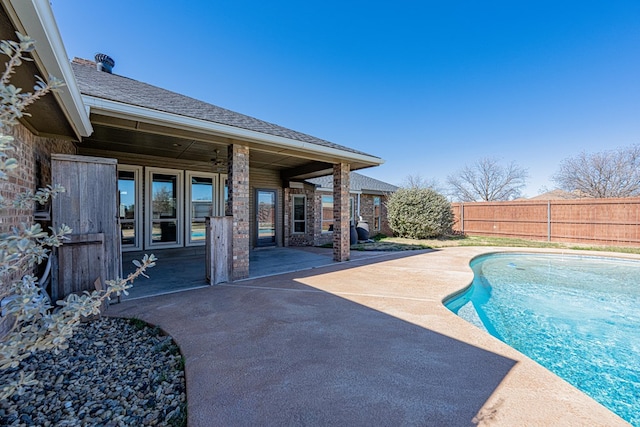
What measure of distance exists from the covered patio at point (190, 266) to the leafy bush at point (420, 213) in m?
4.77

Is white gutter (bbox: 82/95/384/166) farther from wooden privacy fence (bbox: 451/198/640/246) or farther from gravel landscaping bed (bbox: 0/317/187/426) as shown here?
wooden privacy fence (bbox: 451/198/640/246)

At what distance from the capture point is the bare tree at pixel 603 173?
64.6ft

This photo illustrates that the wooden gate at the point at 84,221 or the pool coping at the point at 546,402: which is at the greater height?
the wooden gate at the point at 84,221

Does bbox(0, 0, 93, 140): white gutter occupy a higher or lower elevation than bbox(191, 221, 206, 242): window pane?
higher

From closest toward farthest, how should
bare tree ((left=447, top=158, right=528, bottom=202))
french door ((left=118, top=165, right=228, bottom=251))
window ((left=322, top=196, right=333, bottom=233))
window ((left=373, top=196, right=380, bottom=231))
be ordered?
french door ((left=118, top=165, right=228, bottom=251)) < window ((left=322, top=196, right=333, bottom=233)) < window ((left=373, top=196, right=380, bottom=231)) < bare tree ((left=447, top=158, right=528, bottom=202))

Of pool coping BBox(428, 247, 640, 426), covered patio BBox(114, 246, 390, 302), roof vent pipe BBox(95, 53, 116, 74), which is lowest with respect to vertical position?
pool coping BBox(428, 247, 640, 426)

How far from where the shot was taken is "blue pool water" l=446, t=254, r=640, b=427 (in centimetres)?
297

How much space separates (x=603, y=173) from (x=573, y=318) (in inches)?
968

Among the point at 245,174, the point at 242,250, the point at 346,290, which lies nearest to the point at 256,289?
the point at 242,250

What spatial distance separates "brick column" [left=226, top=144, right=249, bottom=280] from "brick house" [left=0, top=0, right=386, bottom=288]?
0.07 ft

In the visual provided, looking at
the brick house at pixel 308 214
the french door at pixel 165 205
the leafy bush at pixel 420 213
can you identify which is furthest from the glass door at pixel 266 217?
the leafy bush at pixel 420 213

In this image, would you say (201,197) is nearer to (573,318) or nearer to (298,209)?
(298,209)

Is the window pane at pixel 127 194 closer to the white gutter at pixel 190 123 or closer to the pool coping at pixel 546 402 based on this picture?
the white gutter at pixel 190 123

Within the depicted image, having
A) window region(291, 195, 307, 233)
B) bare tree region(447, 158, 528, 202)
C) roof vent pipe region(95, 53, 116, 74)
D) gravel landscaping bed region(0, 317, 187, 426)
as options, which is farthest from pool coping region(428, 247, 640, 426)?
bare tree region(447, 158, 528, 202)
